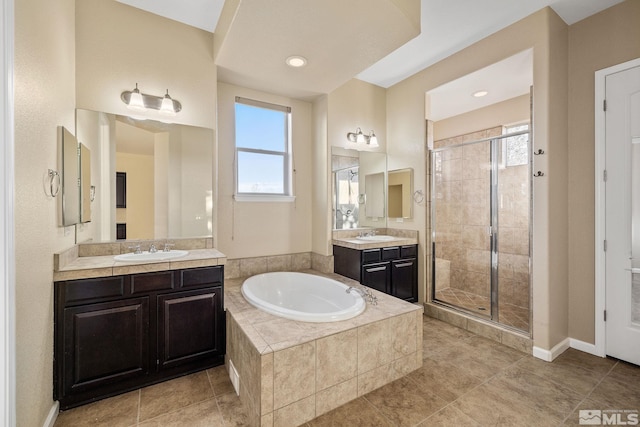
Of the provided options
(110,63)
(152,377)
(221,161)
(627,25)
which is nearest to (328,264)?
(221,161)

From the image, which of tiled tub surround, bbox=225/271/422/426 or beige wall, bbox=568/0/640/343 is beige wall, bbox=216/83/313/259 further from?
beige wall, bbox=568/0/640/343

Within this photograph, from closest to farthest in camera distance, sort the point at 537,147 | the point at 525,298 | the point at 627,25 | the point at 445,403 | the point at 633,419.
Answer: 1. the point at 633,419
2. the point at 445,403
3. the point at 627,25
4. the point at 537,147
5. the point at 525,298

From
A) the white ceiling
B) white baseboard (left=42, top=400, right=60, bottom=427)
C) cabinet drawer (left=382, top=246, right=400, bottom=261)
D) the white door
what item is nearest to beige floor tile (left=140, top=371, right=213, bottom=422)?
white baseboard (left=42, top=400, right=60, bottom=427)

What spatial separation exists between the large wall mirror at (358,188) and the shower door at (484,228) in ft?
2.41

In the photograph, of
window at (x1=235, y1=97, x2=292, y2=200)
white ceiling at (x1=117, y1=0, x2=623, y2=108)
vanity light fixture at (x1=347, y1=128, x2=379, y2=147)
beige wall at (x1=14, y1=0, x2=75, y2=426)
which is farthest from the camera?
vanity light fixture at (x1=347, y1=128, x2=379, y2=147)

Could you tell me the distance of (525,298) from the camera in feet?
9.52

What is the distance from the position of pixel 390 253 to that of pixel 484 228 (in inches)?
43.9

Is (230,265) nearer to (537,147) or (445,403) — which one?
(445,403)

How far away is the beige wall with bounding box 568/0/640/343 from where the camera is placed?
2.45 m

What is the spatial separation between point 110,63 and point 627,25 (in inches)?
170

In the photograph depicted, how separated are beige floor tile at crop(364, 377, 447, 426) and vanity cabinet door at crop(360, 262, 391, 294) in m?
1.21

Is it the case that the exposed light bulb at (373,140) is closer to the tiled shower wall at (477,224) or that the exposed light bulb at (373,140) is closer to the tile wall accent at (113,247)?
the tiled shower wall at (477,224)

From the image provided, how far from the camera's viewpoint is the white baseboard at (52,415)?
5.29 feet

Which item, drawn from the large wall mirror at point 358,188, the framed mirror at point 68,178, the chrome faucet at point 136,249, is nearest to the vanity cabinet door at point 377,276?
the large wall mirror at point 358,188
